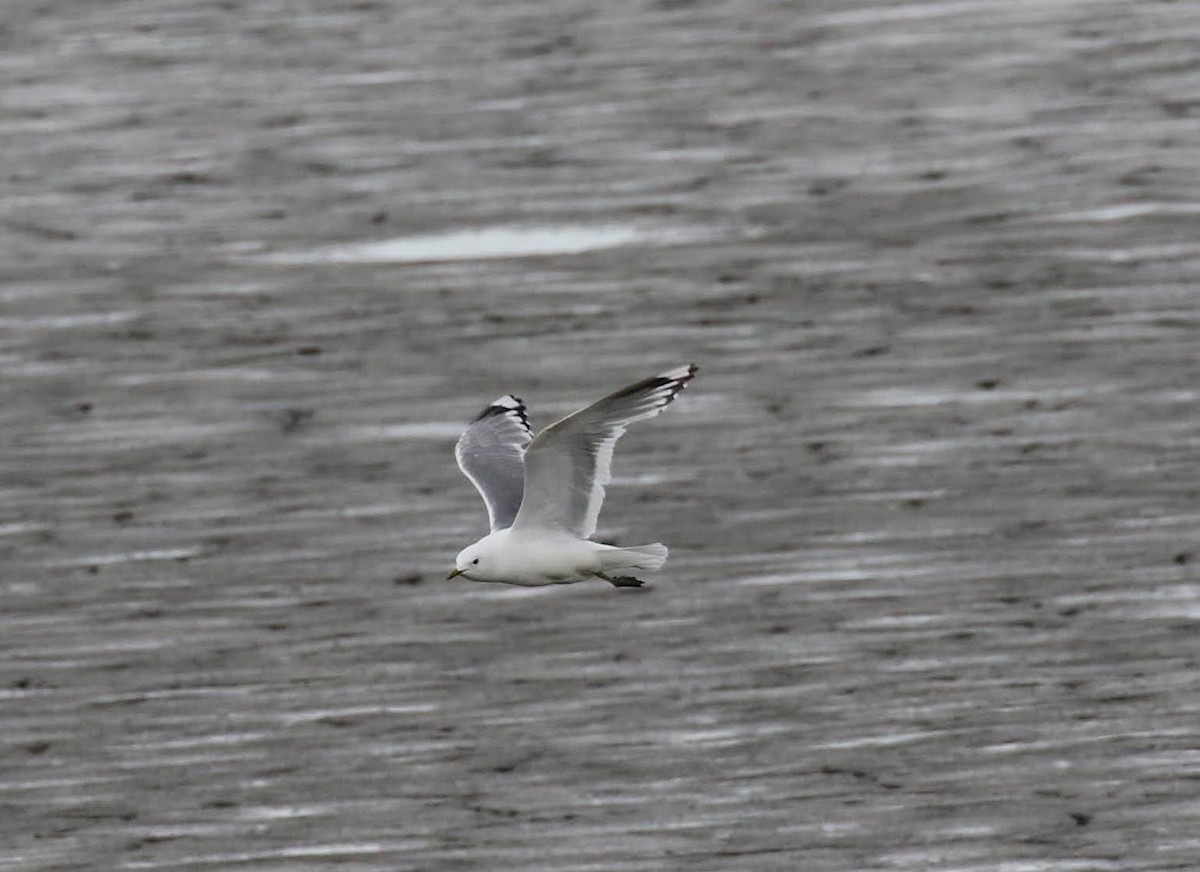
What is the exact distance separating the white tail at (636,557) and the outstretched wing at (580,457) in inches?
6.8

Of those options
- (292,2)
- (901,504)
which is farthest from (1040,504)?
(292,2)

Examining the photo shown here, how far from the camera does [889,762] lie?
1473 cm

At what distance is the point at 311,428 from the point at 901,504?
13.1ft

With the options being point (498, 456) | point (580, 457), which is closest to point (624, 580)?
point (580, 457)

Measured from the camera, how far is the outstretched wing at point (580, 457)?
35.5 ft

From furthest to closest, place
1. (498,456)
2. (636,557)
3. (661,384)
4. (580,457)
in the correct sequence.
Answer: (498,456) < (580,457) < (636,557) < (661,384)

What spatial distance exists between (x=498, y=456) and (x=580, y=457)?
124 centimetres

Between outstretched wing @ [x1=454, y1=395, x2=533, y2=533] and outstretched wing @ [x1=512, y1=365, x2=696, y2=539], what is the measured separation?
0.50 metres

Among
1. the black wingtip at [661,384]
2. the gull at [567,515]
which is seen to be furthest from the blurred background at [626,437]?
the black wingtip at [661,384]

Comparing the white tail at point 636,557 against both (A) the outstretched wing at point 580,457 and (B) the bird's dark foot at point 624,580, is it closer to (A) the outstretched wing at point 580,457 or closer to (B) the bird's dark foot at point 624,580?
(B) the bird's dark foot at point 624,580

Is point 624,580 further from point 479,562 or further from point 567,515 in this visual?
point 479,562

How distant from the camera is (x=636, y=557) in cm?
1109

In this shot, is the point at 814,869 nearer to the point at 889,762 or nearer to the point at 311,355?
the point at 889,762

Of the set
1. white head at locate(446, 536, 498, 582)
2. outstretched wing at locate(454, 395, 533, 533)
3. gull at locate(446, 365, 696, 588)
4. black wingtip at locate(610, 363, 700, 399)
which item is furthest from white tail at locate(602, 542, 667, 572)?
outstretched wing at locate(454, 395, 533, 533)
